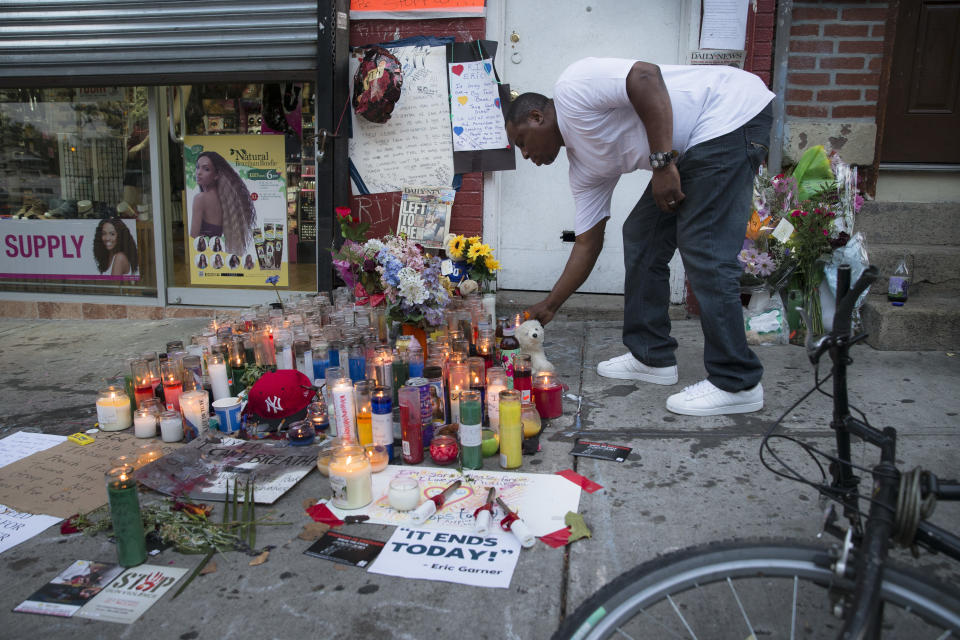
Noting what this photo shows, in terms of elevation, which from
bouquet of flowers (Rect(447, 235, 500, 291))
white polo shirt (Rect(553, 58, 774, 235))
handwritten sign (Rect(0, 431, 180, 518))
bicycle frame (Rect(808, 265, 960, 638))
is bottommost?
handwritten sign (Rect(0, 431, 180, 518))

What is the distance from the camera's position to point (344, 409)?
285 cm

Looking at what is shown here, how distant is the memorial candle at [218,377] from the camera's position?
11.2 feet

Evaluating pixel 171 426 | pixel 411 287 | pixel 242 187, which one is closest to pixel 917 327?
pixel 411 287

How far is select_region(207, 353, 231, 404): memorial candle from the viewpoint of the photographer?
340cm

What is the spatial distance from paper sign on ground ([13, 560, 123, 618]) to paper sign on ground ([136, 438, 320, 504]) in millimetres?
467

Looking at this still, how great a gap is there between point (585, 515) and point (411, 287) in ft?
5.42

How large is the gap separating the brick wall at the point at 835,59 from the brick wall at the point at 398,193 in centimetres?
233

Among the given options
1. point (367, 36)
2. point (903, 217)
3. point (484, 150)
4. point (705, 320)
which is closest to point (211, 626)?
point (705, 320)

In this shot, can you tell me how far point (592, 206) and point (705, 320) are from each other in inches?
33.0

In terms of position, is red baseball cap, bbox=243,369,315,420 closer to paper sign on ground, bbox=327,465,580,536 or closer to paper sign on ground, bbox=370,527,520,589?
paper sign on ground, bbox=327,465,580,536

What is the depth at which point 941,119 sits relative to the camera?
4820 millimetres

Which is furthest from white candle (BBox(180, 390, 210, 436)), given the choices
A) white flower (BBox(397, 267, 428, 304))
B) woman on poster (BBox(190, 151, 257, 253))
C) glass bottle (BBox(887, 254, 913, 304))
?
glass bottle (BBox(887, 254, 913, 304))

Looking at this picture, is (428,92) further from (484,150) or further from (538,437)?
(538,437)

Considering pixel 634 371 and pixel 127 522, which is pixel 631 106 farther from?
pixel 127 522
